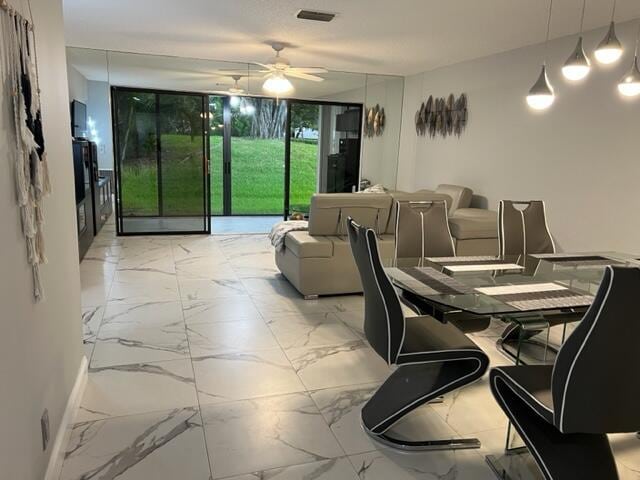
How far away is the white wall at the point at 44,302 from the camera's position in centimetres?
143

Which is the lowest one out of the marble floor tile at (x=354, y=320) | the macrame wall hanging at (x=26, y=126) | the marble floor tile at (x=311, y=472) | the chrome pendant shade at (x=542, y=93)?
the marble floor tile at (x=311, y=472)

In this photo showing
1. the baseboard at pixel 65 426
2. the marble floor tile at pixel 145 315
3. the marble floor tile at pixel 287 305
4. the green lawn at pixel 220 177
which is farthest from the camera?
the green lawn at pixel 220 177

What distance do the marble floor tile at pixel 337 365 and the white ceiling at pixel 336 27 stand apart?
270 cm

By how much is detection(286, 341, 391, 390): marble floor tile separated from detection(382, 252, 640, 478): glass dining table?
56 cm

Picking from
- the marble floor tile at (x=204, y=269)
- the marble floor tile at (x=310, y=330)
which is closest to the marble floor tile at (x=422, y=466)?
the marble floor tile at (x=310, y=330)

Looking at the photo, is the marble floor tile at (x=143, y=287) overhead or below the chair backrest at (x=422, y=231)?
below

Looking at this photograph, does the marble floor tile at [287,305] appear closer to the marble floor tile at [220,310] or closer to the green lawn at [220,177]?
the marble floor tile at [220,310]

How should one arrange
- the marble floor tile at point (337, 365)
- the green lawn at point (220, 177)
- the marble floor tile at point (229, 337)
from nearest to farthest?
the marble floor tile at point (337, 365) < the marble floor tile at point (229, 337) < the green lawn at point (220, 177)

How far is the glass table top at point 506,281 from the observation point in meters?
2.16

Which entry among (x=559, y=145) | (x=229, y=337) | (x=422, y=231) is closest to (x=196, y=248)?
(x=229, y=337)

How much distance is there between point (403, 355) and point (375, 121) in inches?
238

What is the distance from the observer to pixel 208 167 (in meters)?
6.95

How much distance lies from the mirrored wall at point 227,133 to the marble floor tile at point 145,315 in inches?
125

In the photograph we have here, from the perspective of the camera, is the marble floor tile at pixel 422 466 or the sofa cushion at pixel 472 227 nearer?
the marble floor tile at pixel 422 466
